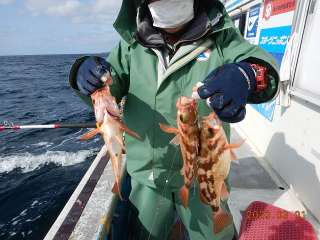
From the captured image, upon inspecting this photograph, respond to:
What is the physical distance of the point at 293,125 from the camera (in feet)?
12.2

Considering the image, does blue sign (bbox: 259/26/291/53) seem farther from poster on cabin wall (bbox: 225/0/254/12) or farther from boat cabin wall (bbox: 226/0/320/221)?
poster on cabin wall (bbox: 225/0/254/12)

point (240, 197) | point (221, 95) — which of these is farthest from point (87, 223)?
point (240, 197)

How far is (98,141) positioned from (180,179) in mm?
9814

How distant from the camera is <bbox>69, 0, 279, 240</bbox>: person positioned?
2160 millimetres

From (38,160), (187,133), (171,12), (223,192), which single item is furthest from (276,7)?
(38,160)

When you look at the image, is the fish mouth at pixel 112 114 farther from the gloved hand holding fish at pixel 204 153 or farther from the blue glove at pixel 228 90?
the blue glove at pixel 228 90

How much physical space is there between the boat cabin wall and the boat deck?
16 cm

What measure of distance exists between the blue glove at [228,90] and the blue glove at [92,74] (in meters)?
0.88

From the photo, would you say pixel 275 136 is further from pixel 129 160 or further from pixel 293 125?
pixel 129 160

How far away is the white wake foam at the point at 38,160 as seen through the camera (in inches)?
352

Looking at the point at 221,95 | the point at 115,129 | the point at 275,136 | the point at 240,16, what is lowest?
the point at 275,136

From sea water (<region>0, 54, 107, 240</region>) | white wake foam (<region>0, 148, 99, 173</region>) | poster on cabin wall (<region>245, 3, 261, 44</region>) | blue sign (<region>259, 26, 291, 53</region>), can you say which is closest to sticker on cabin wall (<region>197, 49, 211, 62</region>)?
blue sign (<region>259, 26, 291, 53</region>)

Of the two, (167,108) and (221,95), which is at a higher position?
(221,95)
